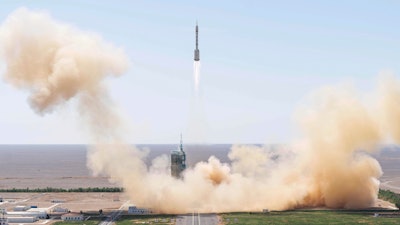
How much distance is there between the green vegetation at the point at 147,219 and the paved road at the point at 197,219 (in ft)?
3.57

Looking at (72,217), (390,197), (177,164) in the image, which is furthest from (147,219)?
(390,197)

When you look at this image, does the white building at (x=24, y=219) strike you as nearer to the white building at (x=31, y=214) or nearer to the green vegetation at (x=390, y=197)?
the white building at (x=31, y=214)

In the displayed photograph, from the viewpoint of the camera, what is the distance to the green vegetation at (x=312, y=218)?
71.2 m

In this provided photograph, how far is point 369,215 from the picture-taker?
77.1 metres

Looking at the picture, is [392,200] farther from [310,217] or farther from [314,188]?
[310,217]

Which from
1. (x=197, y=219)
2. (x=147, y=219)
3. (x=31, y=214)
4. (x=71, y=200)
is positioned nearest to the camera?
(x=197, y=219)

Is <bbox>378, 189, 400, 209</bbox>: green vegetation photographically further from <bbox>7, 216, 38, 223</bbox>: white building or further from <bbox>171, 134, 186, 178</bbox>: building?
<bbox>7, 216, 38, 223</bbox>: white building

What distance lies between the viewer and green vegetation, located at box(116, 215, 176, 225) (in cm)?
7119

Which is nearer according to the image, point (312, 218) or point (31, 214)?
point (312, 218)

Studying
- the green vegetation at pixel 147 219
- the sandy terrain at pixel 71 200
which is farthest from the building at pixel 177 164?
the green vegetation at pixel 147 219

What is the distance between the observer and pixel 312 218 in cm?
7394

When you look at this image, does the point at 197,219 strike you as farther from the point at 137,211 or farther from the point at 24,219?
the point at 24,219

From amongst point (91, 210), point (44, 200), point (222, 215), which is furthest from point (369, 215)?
point (44, 200)

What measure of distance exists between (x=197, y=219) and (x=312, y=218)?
15.6m
